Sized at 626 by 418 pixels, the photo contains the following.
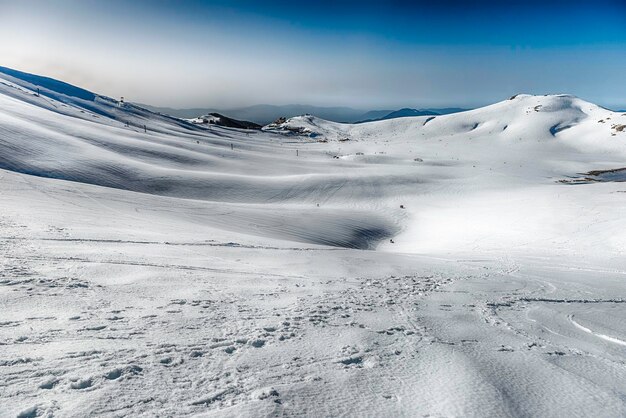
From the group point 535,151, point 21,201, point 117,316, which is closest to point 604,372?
point 117,316

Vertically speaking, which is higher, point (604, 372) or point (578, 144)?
point (578, 144)

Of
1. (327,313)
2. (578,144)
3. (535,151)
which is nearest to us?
(327,313)

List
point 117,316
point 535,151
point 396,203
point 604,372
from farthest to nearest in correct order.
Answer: point 535,151 < point 396,203 < point 117,316 < point 604,372

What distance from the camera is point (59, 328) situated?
16.3 feet

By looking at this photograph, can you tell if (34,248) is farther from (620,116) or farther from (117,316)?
(620,116)

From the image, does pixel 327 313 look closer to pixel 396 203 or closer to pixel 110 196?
pixel 110 196

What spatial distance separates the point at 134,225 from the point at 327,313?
10.1m

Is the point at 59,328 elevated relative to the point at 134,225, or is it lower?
elevated

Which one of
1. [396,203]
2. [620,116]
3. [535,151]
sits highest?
[620,116]

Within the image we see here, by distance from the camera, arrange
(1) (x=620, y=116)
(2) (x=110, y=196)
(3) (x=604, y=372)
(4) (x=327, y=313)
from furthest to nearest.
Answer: (1) (x=620, y=116), (2) (x=110, y=196), (4) (x=327, y=313), (3) (x=604, y=372)

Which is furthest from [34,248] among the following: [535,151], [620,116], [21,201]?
[620,116]

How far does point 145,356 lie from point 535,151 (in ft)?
241

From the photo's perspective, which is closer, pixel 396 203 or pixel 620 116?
pixel 396 203

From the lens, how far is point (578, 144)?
7088 cm
